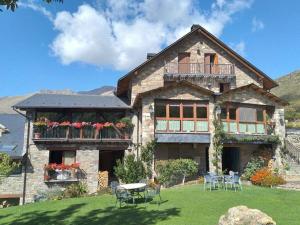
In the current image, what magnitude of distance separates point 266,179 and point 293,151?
600 centimetres

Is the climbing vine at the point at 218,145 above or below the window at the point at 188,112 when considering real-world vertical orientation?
below

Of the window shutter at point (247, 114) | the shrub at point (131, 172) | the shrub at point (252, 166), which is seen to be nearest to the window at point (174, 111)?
the shrub at point (131, 172)

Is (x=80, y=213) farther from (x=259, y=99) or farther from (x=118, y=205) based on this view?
(x=259, y=99)

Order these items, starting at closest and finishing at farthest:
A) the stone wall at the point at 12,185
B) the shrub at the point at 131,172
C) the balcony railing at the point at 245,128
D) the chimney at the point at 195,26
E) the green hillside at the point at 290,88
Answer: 1. the shrub at the point at 131,172
2. the stone wall at the point at 12,185
3. the balcony railing at the point at 245,128
4. the chimney at the point at 195,26
5. the green hillside at the point at 290,88

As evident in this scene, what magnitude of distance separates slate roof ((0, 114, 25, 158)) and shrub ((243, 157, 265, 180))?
53.4 feet

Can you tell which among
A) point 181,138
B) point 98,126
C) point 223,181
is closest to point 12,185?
point 98,126

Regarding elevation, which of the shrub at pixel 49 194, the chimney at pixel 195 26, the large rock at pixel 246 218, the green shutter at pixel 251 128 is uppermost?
the chimney at pixel 195 26

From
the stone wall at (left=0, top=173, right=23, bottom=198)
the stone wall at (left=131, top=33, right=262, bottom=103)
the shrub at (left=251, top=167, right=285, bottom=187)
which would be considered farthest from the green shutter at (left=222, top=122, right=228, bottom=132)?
the stone wall at (left=0, top=173, right=23, bottom=198)

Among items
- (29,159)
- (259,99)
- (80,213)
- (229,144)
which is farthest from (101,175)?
(259,99)

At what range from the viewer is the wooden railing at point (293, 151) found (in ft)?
87.3

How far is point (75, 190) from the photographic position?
78.8ft

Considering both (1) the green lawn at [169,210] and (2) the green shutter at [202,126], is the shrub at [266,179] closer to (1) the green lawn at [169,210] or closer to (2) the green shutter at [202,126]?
(1) the green lawn at [169,210]

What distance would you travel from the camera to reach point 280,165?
26.4m

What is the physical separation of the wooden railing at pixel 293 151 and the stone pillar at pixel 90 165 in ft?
47.5
